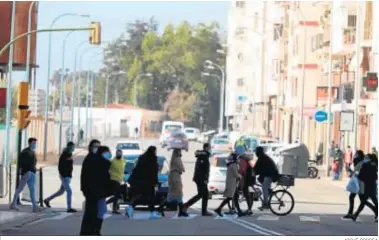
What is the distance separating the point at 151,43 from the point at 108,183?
500ft

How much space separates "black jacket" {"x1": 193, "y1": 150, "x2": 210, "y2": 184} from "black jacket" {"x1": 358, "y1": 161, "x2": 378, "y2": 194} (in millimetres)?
3834

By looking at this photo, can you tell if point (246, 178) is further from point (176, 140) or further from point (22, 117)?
point (176, 140)

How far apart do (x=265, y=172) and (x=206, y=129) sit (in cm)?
13444

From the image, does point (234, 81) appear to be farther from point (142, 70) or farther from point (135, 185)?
point (135, 185)

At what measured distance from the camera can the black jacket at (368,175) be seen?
2970 cm

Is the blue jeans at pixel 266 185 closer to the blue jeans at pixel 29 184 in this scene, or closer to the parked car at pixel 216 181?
the blue jeans at pixel 29 184

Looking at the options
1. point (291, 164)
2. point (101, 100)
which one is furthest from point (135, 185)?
point (101, 100)

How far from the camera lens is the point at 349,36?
72.4 m

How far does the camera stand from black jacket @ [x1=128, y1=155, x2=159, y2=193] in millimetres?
27328

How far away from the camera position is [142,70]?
561 ft

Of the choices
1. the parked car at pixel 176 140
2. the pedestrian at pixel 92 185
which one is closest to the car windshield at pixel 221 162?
the pedestrian at pixel 92 185

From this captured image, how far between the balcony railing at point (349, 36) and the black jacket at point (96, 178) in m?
53.1

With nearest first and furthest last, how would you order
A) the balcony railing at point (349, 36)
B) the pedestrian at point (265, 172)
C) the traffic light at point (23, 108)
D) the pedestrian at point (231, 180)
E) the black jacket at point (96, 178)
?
the black jacket at point (96, 178)
the pedestrian at point (231, 180)
the pedestrian at point (265, 172)
the traffic light at point (23, 108)
the balcony railing at point (349, 36)

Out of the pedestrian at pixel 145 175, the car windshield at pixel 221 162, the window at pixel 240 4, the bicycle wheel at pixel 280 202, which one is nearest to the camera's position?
the pedestrian at pixel 145 175
